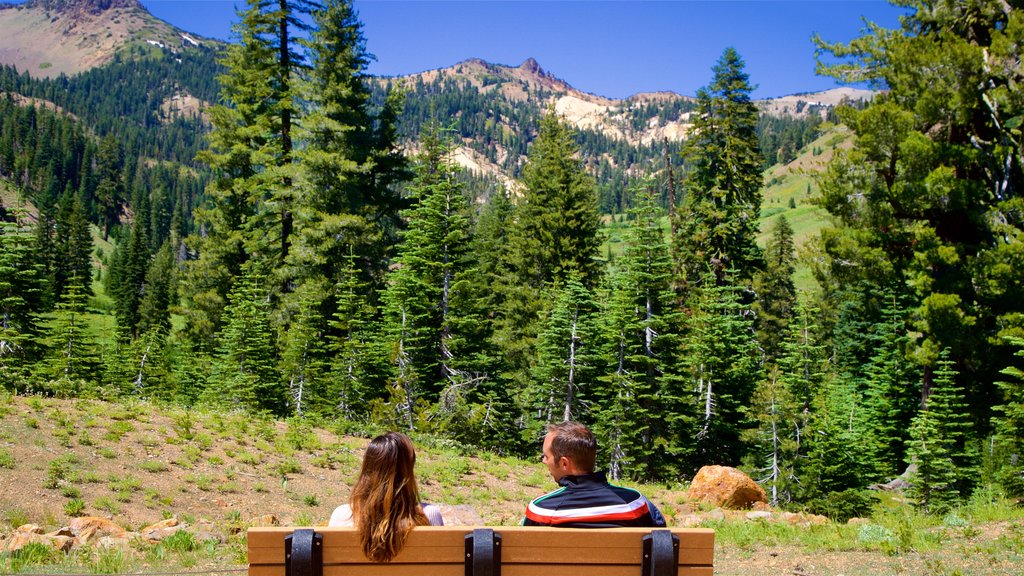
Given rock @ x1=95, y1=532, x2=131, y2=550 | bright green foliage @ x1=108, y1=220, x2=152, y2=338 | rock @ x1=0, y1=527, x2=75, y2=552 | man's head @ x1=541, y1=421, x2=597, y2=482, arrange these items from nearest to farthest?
man's head @ x1=541, y1=421, x2=597, y2=482, rock @ x1=0, y1=527, x2=75, y2=552, rock @ x1=95, y1=532, x2=131, y2=550, bright green foliage @ x1=108, y1=220, x2=152, y2=338

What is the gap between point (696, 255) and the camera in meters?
28.4

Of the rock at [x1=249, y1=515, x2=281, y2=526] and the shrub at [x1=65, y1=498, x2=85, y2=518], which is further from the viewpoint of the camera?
the shrub at [x1=65, y1=498, x2=85, y2=518]

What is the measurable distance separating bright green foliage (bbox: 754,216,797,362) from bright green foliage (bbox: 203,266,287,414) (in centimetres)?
2354

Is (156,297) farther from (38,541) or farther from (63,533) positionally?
(38,541)

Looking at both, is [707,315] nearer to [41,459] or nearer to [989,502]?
[989,502]

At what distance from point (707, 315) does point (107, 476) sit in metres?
17.5

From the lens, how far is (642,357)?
2033cm

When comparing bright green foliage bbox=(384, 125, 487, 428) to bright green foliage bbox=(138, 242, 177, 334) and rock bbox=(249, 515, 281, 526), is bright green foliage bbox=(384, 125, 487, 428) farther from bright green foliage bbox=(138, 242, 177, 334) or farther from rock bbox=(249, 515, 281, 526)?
bright green foliage bbox=(138, 242, 177, 334)

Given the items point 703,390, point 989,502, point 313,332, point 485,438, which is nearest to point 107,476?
point 313,332

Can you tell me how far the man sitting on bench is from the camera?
3.81 meters

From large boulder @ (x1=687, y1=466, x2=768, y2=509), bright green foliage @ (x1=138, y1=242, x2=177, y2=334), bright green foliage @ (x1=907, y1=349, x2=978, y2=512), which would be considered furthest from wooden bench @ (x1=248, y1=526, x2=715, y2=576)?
bright green foliage @ (x1=138, y1=242, x2=177, y2=334)

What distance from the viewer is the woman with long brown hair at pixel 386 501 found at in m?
3.47

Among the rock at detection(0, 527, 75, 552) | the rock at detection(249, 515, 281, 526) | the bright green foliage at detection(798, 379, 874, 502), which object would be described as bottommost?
the bright green foliage at detection(798, 379, 874, 502)

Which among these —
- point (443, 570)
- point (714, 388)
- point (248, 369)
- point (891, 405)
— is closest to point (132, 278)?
point (248, 369)
